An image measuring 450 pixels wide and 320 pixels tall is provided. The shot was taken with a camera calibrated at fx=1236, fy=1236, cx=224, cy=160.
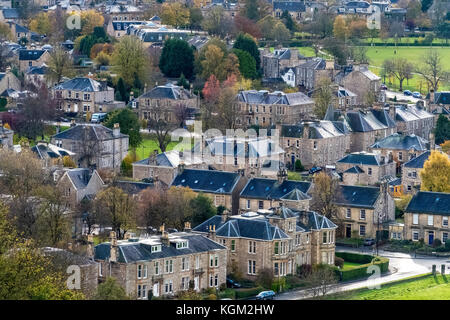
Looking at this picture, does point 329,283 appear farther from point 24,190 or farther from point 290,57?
point 290,57

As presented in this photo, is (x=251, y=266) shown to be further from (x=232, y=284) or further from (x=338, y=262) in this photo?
(x=338, y=262)

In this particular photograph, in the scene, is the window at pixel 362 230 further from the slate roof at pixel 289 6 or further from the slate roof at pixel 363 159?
the slate roof at pixel 289 6

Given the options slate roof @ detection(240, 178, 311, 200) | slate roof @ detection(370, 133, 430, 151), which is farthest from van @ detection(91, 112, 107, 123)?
slate roof @ detection(240, 178, 311, 200)

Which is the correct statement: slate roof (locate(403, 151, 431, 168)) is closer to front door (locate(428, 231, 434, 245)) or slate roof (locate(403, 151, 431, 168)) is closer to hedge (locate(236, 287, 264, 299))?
front door (locate(428, 231, 434, 245))

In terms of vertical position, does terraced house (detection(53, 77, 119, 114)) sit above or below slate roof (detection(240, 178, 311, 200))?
below

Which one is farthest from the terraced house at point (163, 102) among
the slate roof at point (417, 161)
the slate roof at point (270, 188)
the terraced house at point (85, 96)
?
the slate roof at point (270, 188)

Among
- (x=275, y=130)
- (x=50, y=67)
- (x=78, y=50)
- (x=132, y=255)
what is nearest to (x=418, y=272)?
(x=132, y=255)
